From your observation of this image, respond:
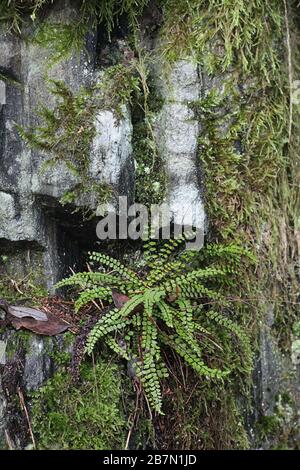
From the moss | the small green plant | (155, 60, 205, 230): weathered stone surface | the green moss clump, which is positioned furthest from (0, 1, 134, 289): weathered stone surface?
the green moss clump

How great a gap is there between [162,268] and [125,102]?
121 centimetres

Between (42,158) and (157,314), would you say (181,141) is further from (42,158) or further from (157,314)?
→ (157,314)

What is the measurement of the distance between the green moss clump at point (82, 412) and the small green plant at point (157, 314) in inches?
7.8

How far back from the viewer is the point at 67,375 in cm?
350

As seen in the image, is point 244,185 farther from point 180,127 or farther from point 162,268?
point 162,268

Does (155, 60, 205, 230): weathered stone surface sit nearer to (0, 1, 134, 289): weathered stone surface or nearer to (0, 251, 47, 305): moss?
(0, 1, 134, 289): weathered stone surface

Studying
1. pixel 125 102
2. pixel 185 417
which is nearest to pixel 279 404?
pixel 185 417

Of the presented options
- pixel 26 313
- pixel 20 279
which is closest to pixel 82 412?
pixel 26 313

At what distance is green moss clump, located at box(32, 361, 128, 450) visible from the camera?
131 inches
